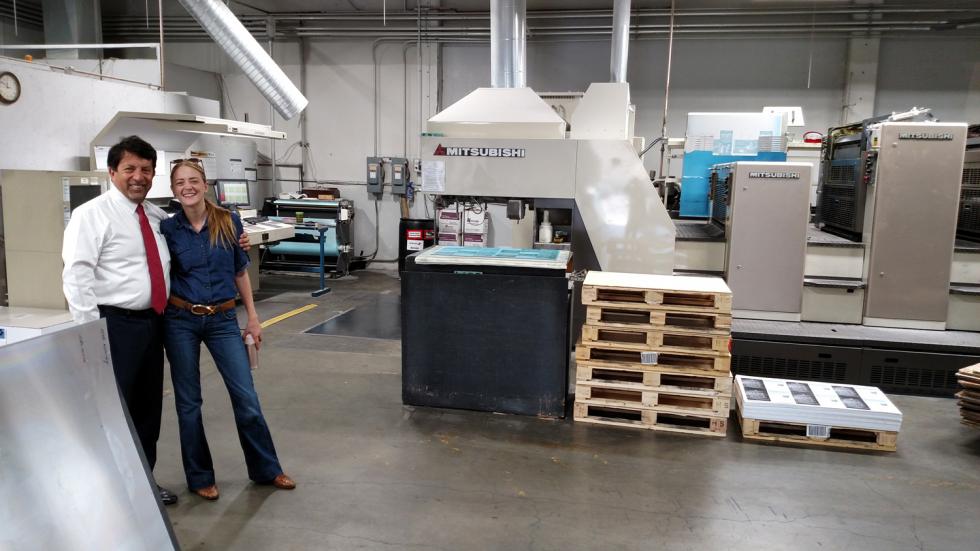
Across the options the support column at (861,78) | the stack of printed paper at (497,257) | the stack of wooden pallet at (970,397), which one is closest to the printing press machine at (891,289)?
the stack of wooden pallet at (970,397)

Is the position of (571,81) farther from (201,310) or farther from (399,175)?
(201,310)

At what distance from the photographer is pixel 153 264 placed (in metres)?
2.82

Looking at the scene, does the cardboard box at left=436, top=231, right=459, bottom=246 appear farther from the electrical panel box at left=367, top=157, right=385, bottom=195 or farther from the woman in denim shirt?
the electrical panel box at left=367, top=157, right=385, bottom=195

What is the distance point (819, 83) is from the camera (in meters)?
9.56

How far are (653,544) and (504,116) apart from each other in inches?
121

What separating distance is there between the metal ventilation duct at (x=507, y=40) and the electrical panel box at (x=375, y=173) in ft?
12.8

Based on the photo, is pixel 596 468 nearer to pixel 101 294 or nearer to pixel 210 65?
pixel 101 294

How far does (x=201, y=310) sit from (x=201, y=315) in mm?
34

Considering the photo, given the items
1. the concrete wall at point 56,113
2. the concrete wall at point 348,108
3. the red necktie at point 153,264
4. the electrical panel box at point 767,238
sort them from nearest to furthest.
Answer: the red necktie at point 153,264 < the electrical panel box at point 767,238 < the concrete wall at point 56,113 < the concrete wall at point 348,108

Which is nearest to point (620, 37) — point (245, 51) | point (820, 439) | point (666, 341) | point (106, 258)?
point (245, 51)

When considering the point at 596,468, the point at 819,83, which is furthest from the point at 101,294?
the point at 819,83

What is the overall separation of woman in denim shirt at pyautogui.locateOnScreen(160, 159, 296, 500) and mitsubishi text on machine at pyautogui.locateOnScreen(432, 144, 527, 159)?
6.23ft

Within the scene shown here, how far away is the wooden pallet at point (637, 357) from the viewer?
4148 millimetres

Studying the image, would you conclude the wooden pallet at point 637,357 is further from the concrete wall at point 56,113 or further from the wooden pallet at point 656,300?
the concrete wall at point 56,113
